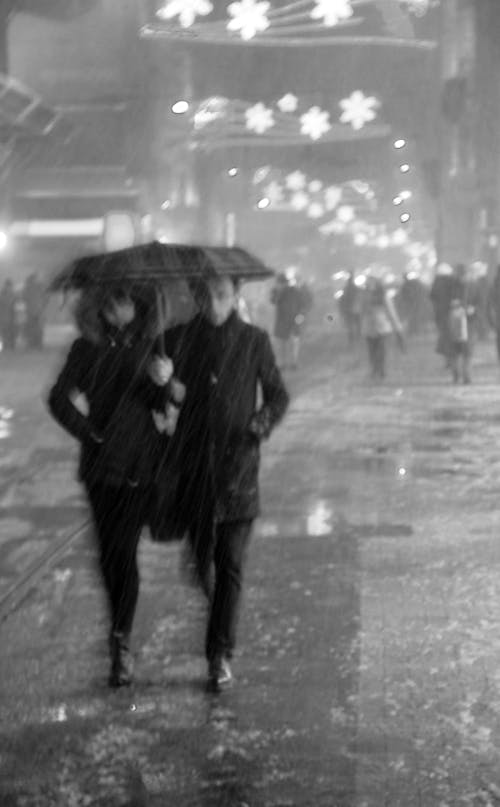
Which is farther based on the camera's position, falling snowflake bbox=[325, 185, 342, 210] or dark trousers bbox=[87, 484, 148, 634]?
falling snowflake bbox=[325, 185, 342, 210]

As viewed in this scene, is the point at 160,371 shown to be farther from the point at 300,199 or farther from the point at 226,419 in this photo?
the point at 300,199

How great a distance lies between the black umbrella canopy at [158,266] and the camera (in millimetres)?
7824

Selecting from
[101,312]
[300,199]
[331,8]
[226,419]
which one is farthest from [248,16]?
[300,199]

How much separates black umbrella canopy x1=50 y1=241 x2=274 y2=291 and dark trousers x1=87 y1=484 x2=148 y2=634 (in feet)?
3.23

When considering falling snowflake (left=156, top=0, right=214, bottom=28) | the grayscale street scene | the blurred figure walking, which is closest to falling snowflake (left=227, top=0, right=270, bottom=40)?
the grayscale street scene

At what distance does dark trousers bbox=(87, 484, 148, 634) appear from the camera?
7367mm

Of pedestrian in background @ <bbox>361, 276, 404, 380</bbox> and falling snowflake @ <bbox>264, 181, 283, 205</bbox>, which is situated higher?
pedestrian in background @ <bbox>361, 276, 404, 380</bbox>

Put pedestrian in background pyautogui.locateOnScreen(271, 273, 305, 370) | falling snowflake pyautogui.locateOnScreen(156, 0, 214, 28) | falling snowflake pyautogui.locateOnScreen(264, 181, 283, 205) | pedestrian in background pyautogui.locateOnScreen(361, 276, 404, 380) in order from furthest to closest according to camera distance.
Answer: falling snowflake pyautogui.locateOnScreen(264, 181, 283, 205), pedestrian in background pyautogui.locateOnScreen(271, 273, 305, 370), pedestrian in background pyautogui.locateOnScreen(361, 276, 404, 380), falling snowflake pyautogui.locateOnScreen(156, 0, 214, 28)

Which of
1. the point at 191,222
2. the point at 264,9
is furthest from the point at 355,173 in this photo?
the point at 264,9

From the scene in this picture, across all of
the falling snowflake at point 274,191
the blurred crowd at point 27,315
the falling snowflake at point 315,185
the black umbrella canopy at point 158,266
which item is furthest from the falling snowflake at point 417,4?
the falling snowflake at point 274,191

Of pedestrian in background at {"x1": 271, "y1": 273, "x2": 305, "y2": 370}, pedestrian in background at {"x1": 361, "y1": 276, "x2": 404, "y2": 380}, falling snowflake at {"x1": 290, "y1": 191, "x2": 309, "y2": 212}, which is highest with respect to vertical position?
pedestrian in background at {"x1": 361, "y1": 276, "x2": 404, "y2": 380}

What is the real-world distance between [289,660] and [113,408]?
1408 mm

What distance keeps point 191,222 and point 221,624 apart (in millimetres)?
57026

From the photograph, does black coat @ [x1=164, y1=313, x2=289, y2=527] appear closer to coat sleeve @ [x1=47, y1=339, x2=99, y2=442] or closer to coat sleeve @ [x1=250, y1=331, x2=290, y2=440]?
coat sleeve @ [x1=250, y1=331, x2=290, y2=440]
